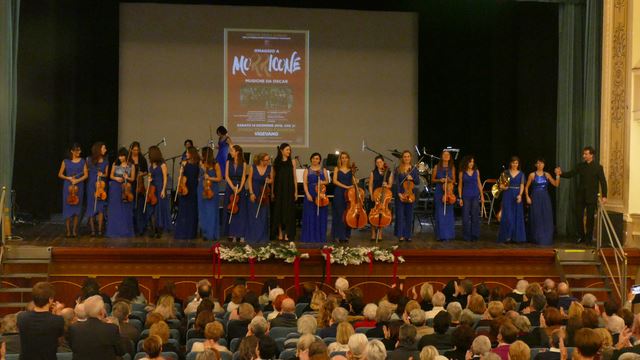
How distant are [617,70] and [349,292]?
692cm

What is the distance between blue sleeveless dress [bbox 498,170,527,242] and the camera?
13.4 m

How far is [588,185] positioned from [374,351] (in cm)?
837

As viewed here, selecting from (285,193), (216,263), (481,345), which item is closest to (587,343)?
(481,345)

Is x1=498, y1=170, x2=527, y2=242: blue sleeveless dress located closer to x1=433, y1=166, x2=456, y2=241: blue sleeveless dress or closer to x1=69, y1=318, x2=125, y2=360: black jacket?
x1=433, y1=166, x2=456, y2=241: blue sleeveless dress

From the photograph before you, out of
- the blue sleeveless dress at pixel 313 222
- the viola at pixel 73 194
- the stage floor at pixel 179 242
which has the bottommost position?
the stage floor at pixel 179 242

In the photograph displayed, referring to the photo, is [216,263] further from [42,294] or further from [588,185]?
[42,294]

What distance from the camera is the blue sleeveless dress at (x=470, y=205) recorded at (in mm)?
13375

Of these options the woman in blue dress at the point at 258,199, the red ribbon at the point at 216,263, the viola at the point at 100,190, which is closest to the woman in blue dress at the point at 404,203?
the woman in blue dress at the point at 258,199

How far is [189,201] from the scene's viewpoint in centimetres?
1303

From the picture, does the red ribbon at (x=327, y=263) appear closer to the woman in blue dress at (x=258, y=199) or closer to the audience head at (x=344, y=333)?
the woman in blue dress at (x=258, y=199)

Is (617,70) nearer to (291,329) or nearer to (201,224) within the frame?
(201,224)

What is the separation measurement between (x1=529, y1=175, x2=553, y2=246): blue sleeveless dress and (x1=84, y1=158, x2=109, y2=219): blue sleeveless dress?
20.5ft

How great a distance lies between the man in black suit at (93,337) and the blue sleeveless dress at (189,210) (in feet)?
21.9

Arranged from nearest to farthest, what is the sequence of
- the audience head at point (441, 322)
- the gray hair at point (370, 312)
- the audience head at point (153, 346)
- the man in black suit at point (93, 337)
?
the audience head at point (153, 346), the man in black suit at point (93, 337), the audience head at point (441, 322), the gray hair at point (370, 312)
